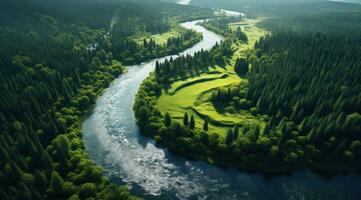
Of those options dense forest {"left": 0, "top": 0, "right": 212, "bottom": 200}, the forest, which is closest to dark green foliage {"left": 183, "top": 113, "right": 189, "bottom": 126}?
the forest

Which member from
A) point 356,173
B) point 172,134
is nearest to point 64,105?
point 172,134

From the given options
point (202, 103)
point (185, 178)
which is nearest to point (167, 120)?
point (185, 178)


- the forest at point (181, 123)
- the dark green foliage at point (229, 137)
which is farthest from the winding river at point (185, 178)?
the dark green foliage at point (229, 137)

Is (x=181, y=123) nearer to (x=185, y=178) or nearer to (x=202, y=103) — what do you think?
(x=202, y=103)

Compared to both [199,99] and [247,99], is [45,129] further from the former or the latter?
[247,99]

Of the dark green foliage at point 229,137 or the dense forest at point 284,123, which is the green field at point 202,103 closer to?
the dense forest at point 284,123
